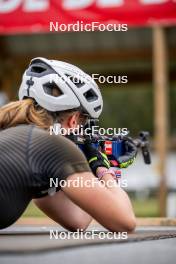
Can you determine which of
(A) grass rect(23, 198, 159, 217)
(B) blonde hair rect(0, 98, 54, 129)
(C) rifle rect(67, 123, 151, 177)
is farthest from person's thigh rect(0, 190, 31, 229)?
(A) grass rect(23, 198, 159, 217)

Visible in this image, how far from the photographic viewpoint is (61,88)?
11.7 feet

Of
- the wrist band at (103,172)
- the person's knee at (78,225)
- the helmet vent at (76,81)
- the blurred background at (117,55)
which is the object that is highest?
the blurred background at (117,55)

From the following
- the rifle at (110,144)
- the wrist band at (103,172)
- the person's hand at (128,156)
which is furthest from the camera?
the person's hand at (128,156)

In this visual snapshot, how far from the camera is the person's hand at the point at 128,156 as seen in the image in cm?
385

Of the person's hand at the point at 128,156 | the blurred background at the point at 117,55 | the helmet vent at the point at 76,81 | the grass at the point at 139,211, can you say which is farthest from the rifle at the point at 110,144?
the blurred background at the point at 117,55

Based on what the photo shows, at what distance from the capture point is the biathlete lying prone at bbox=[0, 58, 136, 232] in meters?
3.24

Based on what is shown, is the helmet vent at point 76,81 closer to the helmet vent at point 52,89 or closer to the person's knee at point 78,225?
the helmet vent at point 52,89

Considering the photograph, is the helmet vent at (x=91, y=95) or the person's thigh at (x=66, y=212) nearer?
the helmet vent at (x=91, y=95)

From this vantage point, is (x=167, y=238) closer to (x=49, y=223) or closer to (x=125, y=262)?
(x=125, y=262)

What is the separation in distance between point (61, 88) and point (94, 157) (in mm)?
354

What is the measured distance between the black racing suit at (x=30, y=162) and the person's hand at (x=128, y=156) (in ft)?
1.98

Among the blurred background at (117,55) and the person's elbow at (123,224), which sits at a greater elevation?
the blurred background at (117,55)

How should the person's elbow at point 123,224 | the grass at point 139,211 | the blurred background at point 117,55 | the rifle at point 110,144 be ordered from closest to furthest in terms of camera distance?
1. the person's elbow at point 123,224
2. the rifle at point 110,144
3. the grass at point 139,211
4. the blurred background at point 117,55

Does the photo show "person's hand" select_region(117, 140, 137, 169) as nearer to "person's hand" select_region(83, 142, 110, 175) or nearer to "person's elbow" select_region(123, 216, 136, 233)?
"person's hand" select_region(83, 142, 110, 175)
